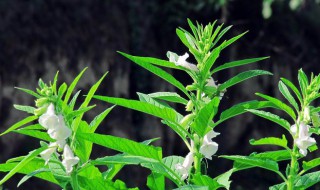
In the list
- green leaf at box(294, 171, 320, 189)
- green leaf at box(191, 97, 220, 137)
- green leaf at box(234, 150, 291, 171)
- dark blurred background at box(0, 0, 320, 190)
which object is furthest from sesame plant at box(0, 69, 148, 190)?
dark blurred background at box(0, 0, 320, 190)

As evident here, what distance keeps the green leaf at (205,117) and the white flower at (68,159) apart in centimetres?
22

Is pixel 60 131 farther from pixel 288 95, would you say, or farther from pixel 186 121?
pixel 288 95

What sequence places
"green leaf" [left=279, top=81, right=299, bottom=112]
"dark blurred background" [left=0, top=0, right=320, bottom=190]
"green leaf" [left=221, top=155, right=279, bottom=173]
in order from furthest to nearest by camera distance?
"dark blurred background" [left=0, top=0, right=320, bottom=190]
"green leaf" [left=279, top=81, right=299, bottom=112]
"green leaf" [left=221, top=155, right=279, bottom=173]

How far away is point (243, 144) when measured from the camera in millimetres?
7688

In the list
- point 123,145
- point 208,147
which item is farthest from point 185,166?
point 123,145

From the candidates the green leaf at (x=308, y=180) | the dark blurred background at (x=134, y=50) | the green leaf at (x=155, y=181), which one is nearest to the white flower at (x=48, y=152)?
the green leaf at (x=155, y=181)

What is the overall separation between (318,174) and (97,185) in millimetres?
424

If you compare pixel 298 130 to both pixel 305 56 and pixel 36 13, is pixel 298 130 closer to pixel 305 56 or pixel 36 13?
pixel 36 13

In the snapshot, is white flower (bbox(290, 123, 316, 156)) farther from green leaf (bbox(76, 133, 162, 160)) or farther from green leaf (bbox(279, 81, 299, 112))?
green leaf (bbox(76, 133, 162, 160))

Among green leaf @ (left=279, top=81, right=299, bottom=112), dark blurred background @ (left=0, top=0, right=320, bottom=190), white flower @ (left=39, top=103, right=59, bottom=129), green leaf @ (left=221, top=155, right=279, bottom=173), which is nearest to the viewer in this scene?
white flower @ (left=39, top=103, right=59, bottom=129)

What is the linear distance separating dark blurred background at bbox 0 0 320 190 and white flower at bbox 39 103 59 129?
4.79 m

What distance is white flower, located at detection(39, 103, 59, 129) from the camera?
122 cm

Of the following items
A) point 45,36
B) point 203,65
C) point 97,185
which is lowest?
point 97,185

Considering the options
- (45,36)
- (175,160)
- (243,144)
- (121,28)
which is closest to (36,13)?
(45,36)
